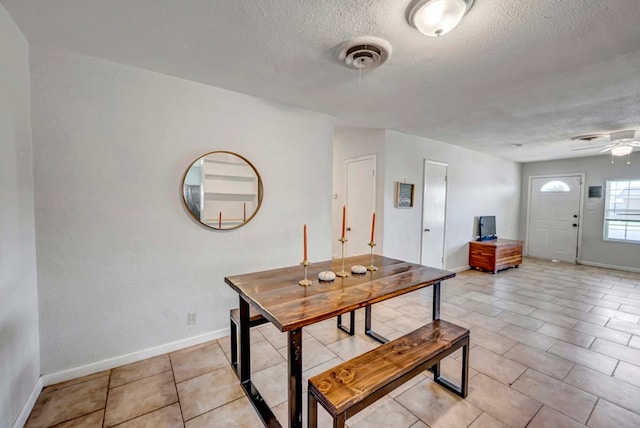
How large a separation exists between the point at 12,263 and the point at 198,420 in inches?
56.2

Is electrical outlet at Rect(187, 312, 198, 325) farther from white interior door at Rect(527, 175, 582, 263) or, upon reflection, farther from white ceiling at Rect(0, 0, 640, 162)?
white interior door at Rect(527, 175, 582, 263)

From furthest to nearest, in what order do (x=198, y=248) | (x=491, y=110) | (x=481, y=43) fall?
1. (x=491, y=110)
2. (x=198, y=248)
3. (x=481, y=43)

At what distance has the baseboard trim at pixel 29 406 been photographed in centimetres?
156

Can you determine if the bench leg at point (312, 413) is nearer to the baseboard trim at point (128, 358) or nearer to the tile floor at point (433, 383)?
the tile floor at point (433, 383)

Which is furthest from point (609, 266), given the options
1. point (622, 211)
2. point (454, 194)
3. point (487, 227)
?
point (454, 194)

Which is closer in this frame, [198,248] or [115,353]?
[115,353]

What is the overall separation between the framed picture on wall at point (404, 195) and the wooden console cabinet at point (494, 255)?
6.71 ft

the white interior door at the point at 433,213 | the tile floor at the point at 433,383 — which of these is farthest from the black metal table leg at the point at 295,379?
the white interior door at the point at 433,213

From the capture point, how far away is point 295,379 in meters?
1.39

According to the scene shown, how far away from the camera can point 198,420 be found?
164 cm

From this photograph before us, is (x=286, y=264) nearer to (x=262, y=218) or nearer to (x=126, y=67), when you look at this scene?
(x=262, y=218)

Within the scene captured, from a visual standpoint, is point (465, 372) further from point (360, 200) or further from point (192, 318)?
point (360, 200)

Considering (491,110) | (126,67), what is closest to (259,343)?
(126,67)

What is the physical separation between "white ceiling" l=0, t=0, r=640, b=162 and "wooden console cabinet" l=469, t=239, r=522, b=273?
8.97 ft
